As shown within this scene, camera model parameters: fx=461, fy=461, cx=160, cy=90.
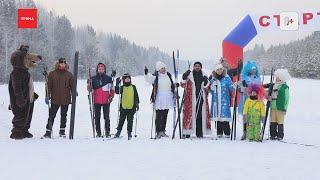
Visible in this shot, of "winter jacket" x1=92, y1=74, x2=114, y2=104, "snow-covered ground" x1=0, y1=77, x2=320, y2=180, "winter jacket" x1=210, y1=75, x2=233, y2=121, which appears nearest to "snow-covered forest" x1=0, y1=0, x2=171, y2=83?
"winter jacket" x1=92, y1=74, x2=114, y2=104

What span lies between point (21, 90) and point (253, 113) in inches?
186

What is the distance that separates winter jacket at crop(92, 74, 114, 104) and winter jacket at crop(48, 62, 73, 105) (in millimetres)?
568

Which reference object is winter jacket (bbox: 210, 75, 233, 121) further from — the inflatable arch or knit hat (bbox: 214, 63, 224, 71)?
the inflatable arch

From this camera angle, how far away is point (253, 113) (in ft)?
30.8

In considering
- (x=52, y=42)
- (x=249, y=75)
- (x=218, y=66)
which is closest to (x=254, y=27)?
(x=249, y=75)

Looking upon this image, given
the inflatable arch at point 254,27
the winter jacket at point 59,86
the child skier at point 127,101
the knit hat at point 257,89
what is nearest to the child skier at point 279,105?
the knit hat at point 257,89

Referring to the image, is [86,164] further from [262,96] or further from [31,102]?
[262,96]

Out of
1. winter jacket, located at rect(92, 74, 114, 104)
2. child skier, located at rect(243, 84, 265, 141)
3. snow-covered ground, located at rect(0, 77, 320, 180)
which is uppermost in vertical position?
winter jacket, located at rect(92, 74, 114, 104)

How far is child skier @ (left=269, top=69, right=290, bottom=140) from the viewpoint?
9.78 metres

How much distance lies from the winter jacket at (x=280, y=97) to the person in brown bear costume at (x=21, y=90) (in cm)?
502

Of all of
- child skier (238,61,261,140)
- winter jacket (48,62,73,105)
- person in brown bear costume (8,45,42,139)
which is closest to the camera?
person in brown bear costume (8,45,42,139)

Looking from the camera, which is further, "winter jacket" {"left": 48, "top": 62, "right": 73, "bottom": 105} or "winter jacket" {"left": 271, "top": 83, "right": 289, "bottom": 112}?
"winter jacket" {"left": 271, "top": 83, "right": 289, "bottom": 112}

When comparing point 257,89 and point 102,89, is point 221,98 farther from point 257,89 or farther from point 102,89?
point 102,89

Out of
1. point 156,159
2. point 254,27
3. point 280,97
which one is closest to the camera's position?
point 156,159
